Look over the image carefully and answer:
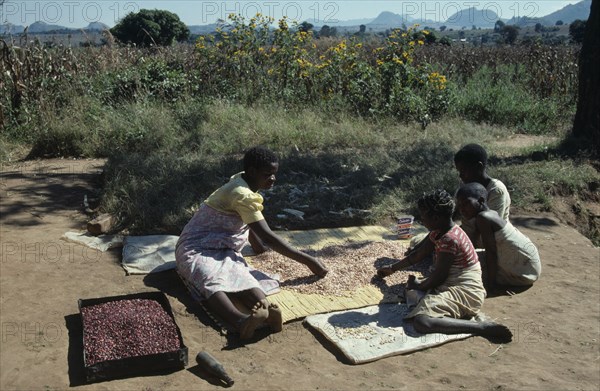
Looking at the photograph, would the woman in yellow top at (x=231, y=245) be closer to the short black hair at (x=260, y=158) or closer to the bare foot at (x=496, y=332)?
the short black hair at (x=260, y=158)

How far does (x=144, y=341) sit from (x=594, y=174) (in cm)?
612

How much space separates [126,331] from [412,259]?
6.95ft

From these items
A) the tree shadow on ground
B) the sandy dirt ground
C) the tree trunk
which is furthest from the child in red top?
the tree trunk

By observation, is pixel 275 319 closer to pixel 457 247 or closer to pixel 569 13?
pixel 457 247

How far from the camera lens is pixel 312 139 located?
854cm

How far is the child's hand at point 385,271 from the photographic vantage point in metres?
4.54

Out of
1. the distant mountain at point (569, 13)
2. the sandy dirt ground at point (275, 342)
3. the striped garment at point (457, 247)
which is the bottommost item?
the sandy dirt ground at point (275, 342)

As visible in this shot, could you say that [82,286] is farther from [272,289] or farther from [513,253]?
[513,253]

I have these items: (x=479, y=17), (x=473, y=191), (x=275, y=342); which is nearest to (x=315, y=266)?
(x=275, y=342)

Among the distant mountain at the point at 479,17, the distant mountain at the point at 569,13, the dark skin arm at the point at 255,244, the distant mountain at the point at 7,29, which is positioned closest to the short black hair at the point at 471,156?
the dark skin arm at the point at 255,244

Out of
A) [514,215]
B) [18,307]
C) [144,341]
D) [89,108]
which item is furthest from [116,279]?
[89,108]

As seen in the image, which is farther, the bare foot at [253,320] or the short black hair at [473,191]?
the short black hair at [473,191]

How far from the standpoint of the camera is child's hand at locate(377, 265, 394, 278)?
14.9 ft

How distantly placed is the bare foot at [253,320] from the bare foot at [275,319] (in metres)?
0.06
